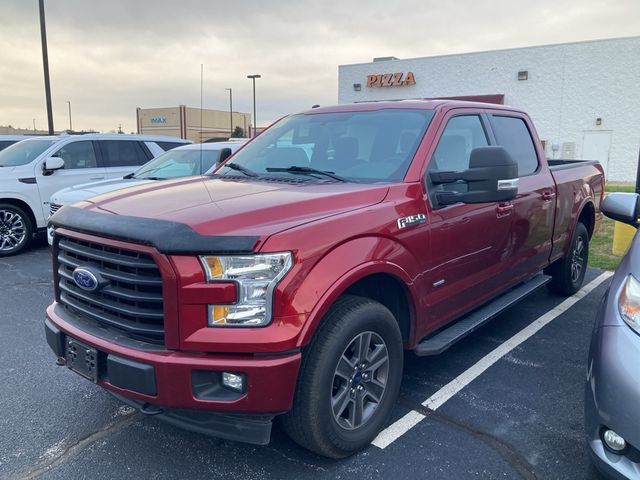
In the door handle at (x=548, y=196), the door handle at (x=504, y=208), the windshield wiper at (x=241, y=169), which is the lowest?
the door handle at (x=504, y=208)

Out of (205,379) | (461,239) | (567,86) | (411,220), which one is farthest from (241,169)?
(567,86)

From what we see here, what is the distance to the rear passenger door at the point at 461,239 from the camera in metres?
3.32

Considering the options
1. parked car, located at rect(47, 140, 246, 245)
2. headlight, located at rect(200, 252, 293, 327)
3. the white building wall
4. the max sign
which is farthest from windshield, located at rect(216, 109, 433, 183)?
the max sign

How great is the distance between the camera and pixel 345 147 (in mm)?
3660

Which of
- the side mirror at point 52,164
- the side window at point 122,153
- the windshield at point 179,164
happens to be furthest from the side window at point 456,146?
the side window at point 122,153

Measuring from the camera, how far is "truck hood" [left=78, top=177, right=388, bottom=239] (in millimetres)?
2445

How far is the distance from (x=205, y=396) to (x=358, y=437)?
A: 938 mm

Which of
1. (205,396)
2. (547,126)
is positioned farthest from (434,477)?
(547,126)

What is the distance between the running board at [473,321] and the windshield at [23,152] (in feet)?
25.4

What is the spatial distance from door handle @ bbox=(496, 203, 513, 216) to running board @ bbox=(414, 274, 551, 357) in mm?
748

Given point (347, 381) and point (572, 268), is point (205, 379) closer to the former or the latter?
point (347, 381)

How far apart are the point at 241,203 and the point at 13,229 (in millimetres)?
7110

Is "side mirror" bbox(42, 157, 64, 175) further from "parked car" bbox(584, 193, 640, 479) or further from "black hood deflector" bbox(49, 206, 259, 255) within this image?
"parked car" bbox(584, 193, 640, 479)

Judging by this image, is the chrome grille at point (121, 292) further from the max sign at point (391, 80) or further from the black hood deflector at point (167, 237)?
the max sign at point (391, 80)
